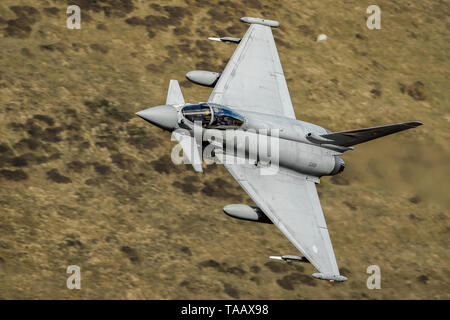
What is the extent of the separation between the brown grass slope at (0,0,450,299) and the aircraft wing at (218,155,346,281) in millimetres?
2784

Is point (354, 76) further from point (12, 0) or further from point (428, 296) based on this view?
point (12, 0)

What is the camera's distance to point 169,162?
87.8ft

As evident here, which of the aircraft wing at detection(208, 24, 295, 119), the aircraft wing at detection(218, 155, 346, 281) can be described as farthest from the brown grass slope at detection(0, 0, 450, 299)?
the aircraft wing at detection(208, 24, 295, 119)

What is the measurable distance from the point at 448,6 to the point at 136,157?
24937mm

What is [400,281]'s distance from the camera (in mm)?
25281

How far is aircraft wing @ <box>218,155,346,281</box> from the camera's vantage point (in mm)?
21875

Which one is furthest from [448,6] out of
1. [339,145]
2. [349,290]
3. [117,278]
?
[117,278]

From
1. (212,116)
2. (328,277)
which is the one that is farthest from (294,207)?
(212,116)

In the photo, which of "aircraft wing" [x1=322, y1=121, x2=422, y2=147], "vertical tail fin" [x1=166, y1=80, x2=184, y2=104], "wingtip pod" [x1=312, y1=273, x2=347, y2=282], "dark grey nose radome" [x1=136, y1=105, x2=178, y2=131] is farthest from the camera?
"vertical tail fin" [x1=166, y1=80, x2=184, y2=104]

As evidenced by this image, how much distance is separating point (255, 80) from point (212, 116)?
4.27m

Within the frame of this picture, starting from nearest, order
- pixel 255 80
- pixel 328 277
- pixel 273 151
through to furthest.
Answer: pixel 328 277 < pixel 273 151 < pixel 255 80

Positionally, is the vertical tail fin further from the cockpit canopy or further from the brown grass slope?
the brown grass slope

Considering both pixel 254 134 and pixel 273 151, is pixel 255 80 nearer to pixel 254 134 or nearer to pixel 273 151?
pixel 254 134

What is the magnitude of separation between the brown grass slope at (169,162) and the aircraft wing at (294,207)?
2784 mm
